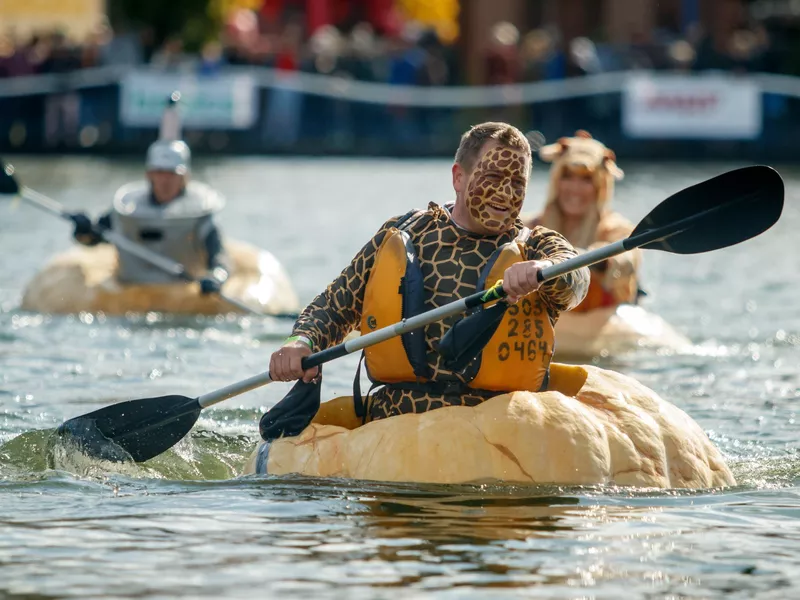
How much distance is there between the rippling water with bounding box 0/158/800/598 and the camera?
6.15m

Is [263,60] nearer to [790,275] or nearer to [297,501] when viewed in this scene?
[790,275]

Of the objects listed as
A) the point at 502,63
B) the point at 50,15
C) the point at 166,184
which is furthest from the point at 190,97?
the point at 50,15

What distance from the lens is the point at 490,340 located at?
7.22m

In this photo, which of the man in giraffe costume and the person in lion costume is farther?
the person in lion costume

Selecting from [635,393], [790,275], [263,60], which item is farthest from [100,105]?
[635,393]

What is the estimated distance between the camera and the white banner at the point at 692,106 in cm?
2762

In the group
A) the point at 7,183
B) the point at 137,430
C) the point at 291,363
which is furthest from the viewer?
the point at 7,183

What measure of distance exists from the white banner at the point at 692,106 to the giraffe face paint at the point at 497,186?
2084cm

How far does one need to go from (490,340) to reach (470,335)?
0.69ft

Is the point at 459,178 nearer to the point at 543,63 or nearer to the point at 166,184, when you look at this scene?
the point at 166,184

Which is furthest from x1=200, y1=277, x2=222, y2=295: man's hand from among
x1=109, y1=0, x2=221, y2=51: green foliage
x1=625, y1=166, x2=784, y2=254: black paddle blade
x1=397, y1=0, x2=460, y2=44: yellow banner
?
x1=397, y1=0, x2=460, y2=44: yellow banner

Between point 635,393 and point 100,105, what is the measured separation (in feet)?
72.2

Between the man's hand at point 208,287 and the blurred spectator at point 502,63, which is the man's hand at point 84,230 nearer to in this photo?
the man's hand at point 208,287

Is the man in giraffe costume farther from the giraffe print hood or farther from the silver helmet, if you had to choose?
the silver helmet
